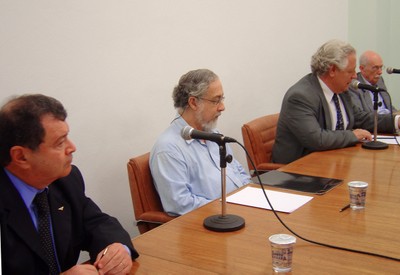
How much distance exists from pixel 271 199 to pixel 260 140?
1233 millimetres

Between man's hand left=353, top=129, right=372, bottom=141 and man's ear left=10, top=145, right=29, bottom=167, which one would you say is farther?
man's hand left=353, top=129, right=372, bottom=141

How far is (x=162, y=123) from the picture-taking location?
3129 millimetres

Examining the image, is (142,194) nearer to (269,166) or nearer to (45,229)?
(45,229)

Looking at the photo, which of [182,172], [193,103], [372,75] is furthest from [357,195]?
[372,75]

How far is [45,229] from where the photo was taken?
61.7 inches

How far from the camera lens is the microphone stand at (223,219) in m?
1.71

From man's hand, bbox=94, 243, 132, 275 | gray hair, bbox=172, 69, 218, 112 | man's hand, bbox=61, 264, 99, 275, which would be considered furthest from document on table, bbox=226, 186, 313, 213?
man's hand, bbox=61, 264, 99, 275

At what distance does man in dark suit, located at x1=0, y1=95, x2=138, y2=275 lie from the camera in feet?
4.74

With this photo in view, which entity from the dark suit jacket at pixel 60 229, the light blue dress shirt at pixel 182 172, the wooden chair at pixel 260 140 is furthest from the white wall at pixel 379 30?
the dark suit jacket at pixel 60 229

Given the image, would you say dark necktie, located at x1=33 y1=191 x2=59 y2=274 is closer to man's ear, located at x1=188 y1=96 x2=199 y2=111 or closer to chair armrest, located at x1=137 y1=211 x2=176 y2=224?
chair armrest, located at x1=137 y1=211 x2=176 y2=224

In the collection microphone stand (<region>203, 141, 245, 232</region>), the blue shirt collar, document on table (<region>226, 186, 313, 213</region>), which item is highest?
the blue shirt collar

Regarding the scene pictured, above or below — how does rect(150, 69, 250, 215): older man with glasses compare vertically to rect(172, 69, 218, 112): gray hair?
below

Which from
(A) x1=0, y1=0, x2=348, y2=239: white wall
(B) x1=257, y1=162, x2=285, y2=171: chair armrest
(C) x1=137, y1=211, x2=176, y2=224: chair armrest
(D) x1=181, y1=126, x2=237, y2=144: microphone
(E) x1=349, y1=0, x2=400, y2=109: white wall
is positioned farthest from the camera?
(E) x1=349, y1=0, x2=400, y2=109: white wall

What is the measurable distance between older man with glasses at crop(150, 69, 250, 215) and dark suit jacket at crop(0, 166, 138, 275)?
51cm
